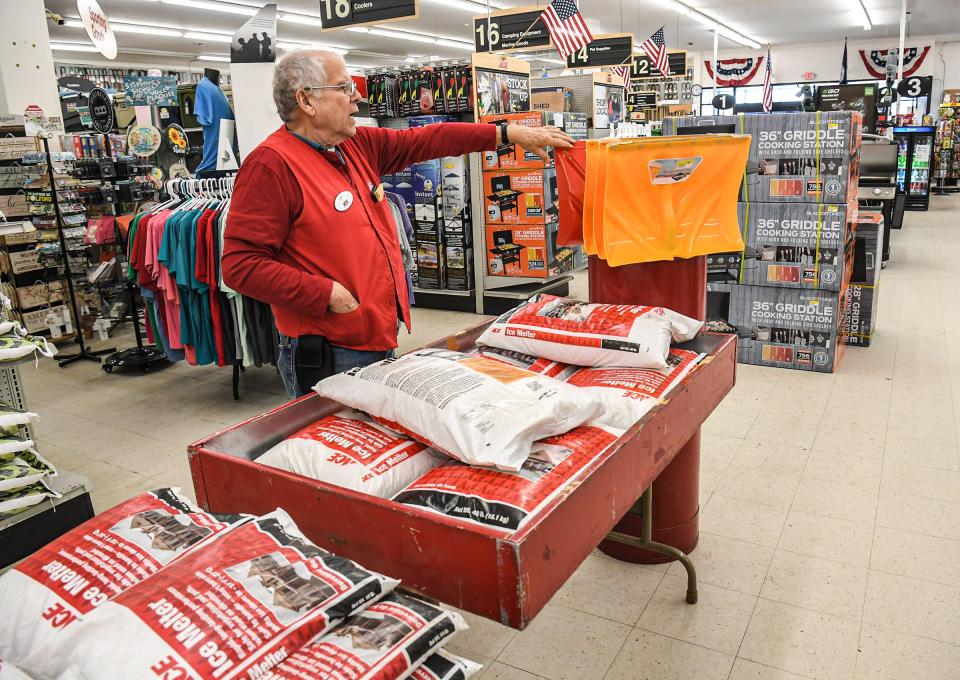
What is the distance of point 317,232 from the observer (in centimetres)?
198

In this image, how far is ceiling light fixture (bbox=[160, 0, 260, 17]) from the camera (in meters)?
12.6

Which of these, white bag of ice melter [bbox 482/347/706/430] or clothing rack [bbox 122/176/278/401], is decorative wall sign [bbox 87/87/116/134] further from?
white bag of ice melter [bbox 482/347/706/430]

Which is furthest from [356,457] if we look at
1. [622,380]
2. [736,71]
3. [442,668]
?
[736,71]

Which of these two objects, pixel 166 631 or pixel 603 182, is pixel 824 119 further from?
pixel 166 631

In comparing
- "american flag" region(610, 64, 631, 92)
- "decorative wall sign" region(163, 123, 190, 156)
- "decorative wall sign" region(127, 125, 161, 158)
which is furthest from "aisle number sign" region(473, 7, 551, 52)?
"decorative wall sign" region(127, 125, 161, 158)

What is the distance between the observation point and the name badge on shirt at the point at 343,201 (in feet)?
6.53

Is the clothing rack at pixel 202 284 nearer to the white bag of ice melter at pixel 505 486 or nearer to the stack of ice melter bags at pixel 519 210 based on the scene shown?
the stack of ice melter bags at pixel 519 210

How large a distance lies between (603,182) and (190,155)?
5550 millimetres

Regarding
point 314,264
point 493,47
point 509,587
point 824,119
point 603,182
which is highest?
point 493,47

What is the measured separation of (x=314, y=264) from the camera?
201cm

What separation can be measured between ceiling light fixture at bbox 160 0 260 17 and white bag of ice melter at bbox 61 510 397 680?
13808 millimetres

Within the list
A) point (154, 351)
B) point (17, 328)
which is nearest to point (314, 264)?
point (17, 328)

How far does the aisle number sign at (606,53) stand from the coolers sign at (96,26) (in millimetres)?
6654

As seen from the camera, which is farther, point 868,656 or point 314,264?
point 868,656
